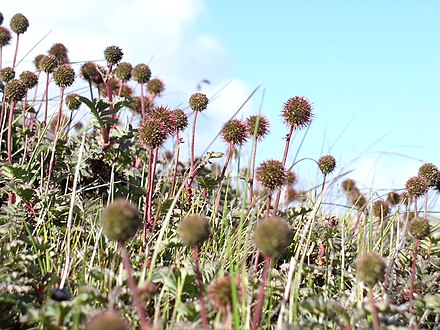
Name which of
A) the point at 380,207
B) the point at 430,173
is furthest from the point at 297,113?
the point at 380,207

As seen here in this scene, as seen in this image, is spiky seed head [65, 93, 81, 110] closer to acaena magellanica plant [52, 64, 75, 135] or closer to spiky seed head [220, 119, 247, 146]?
acaena magellanica plant [52, 64, 75, 135]

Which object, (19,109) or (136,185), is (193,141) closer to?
(136,185)

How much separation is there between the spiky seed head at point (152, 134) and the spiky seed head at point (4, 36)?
7.54ft

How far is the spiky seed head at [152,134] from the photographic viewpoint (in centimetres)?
294

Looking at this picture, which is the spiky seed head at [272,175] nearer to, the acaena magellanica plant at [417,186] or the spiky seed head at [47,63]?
the acaena magellanica plant at [417,186]

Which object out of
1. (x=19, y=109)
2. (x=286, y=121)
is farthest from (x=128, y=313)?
(x=19, y=109)

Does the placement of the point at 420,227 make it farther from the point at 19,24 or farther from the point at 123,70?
the point at 19,24

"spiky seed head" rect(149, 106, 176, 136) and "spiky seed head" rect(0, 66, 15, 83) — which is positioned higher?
"spiky seed head" rect(0, 66, 15, 83)

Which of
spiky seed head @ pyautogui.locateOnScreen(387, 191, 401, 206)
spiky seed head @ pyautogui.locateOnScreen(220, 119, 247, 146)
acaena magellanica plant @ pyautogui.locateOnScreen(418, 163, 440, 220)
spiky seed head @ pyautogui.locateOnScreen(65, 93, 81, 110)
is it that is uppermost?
spiky seed head @ pyautogui.locateOnScreen(65, 93, 81, 110)

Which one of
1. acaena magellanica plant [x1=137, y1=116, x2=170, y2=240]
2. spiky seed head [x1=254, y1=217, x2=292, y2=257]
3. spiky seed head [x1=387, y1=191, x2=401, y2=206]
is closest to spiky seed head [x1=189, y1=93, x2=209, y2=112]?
acaena magellanica plant [x1=137, y1=116, x2=170, y2=240]

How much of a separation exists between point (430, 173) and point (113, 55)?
2.13 meters

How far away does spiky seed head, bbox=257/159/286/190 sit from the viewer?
2.49 meters

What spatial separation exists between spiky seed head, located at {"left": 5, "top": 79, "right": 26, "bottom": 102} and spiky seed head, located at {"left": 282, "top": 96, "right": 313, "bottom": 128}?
5.39ft

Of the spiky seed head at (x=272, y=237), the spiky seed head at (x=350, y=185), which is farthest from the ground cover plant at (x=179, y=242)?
the spiky seed head at (x=350, y=185)
